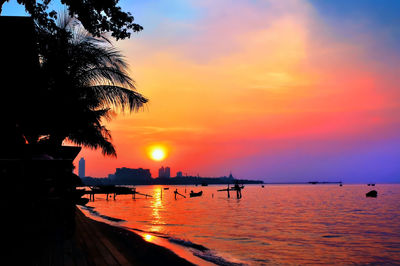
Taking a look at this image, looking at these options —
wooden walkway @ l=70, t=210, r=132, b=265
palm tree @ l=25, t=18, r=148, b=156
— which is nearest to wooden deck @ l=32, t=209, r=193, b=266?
wooden walkway @ l=70, t=210, r=132, b=265

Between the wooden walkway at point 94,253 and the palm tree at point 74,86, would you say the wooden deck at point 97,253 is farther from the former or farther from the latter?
the palm tree at point 74,86

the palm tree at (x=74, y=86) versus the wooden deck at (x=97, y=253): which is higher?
the palm tree at (x=74, y=86)

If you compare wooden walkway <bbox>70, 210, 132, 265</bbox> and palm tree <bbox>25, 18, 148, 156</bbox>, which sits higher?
palm tree <bbox>25, 18, 148, 156</bbox>

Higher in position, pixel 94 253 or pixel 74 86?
pixel 74 86

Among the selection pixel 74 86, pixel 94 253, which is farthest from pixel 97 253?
pixel 74 86

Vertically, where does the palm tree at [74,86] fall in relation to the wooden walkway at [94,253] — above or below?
above

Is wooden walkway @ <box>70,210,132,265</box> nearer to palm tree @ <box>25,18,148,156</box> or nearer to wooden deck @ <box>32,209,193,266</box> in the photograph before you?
wooden deck @ <box>32,209,193,266</box>

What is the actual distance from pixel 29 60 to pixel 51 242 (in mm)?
5885

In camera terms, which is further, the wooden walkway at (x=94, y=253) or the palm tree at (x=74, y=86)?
the palm tree at (x=74, y=86)

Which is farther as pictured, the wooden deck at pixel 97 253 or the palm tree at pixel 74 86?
the palm tree at pixel 74 86

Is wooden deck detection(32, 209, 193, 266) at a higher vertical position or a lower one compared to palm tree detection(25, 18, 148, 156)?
lower

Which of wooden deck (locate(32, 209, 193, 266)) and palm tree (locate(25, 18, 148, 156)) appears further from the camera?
palm tree (locate(25, 18, 148, 156))

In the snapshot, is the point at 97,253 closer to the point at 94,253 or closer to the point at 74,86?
the point at 94,253

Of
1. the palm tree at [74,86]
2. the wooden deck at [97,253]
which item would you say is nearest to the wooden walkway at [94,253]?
the wooden deck at [97,253]
